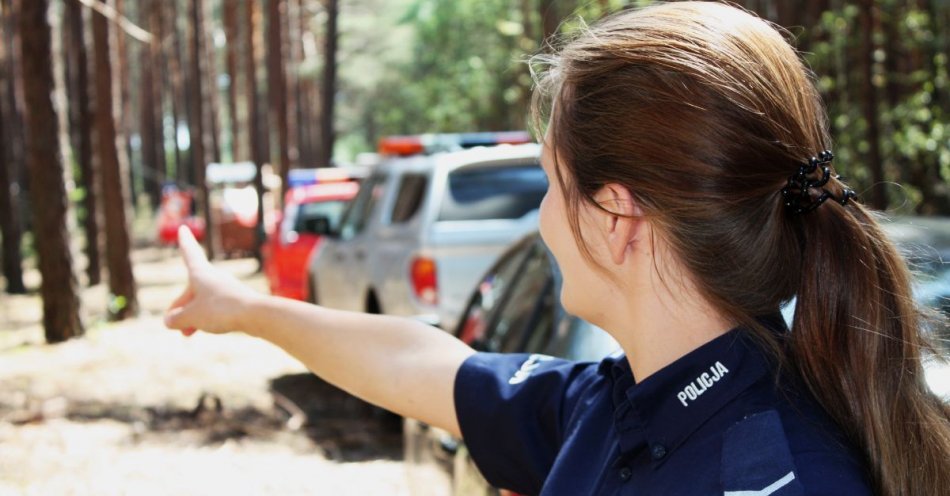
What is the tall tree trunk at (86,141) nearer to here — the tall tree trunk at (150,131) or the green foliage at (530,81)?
the green foliage at (530,81)

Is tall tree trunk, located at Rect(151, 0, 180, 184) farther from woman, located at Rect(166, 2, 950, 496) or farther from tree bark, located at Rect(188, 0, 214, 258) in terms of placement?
woman, located at Rect(166, 2, 950, 496)

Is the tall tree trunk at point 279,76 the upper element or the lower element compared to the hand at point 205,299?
lower

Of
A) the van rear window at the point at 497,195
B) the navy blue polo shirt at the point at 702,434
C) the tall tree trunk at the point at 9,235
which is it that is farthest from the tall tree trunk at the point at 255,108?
the navy blue polo shirt at the point at 702,434

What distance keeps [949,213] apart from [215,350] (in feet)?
25.8

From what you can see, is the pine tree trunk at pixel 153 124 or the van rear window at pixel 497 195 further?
the pine tree trunk at pixel 153 124

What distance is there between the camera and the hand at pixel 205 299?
262cm

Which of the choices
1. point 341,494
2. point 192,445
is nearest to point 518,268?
point 341,494

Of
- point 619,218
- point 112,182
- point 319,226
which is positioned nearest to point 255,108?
point 112,182

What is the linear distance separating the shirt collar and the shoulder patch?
3.1 inches

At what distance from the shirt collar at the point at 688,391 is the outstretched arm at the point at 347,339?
662mm

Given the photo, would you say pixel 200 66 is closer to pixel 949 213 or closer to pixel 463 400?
pixel 949 213

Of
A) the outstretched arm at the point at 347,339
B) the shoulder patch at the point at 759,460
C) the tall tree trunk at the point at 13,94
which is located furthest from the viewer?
the tall tree trunk at the point at 13,94

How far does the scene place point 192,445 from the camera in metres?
8.45

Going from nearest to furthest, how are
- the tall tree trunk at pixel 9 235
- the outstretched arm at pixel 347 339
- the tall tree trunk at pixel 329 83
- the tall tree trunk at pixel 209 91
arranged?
the outstretched arm at pixel 347 339, the tall tree trunk at pixel 9 235, the tall tree trunk at pixel 209 91, the tall tree trunk at pixel 329 83
